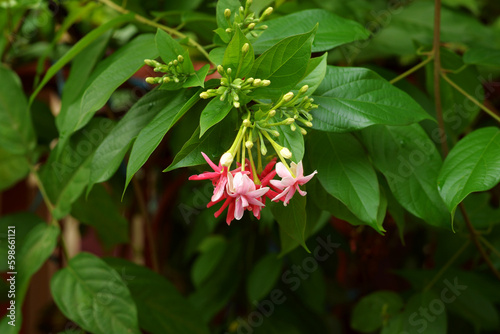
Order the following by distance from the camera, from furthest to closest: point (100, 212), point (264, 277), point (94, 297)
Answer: point (264, 277) < point (100, 212) < point (94, 297)

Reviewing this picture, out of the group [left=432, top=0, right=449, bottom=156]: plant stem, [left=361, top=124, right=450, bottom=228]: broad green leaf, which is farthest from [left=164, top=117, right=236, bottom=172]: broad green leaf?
[left=432, top=0, right=449, bottom=156]: plant stem

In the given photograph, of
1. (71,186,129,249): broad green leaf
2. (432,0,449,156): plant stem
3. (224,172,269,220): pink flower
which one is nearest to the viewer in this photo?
(224,172,269,220): pink flower

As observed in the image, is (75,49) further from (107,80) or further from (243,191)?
(243,191)

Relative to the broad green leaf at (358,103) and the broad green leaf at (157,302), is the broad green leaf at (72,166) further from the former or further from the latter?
the broad green leaf at (358,103)

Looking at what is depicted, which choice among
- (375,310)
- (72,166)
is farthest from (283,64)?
(375,310)

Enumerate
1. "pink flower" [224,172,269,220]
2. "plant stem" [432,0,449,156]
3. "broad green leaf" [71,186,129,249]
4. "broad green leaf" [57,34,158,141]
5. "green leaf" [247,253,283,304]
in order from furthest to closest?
"green leaf" [247,253,283,304]
"broad green leaf" [71,186,129,249]
"plant stem" [432,0,449,156]
"broad green leaf" [57,34,158,141]
"pink flower" [224,172,269,220]

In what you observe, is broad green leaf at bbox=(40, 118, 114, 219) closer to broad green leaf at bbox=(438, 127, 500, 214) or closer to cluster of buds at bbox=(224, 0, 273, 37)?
cluster of buds at bbox=(224, 0, 273, 37)

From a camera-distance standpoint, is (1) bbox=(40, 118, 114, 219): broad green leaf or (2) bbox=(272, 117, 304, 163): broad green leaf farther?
(1) bbox=(40, 118, 114, 219): broad green leaf

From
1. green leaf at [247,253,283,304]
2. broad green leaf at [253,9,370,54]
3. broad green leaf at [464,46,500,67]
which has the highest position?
broad green leaf at [253,9,370,54]
